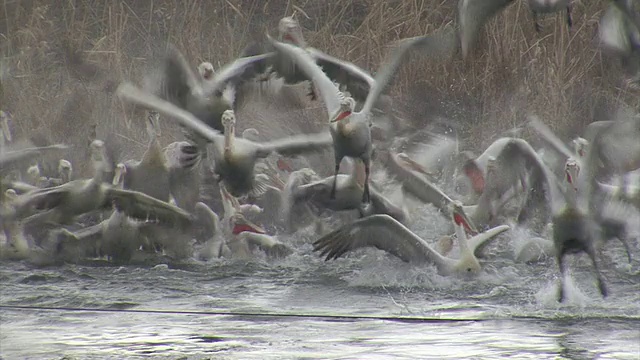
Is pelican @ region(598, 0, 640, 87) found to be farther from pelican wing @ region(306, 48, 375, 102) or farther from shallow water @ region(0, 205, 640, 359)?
pelican wing @ region(306, 48, 375, 102)

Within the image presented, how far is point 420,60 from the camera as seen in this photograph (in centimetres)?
801

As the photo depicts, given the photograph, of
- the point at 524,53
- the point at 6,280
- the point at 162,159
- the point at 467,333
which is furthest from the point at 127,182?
the point at 467,333

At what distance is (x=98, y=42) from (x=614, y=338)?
4823 millimetres

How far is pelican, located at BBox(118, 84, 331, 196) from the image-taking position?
24.2 feet

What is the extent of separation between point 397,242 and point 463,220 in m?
0.51

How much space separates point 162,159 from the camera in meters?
8.15

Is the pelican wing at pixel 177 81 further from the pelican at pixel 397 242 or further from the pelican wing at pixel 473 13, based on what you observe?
the pelican at pixel 397 242

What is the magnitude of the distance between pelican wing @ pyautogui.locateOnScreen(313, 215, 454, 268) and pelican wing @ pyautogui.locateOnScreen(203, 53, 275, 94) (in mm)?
1433

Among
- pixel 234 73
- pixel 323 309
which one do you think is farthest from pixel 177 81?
pixel 323 309

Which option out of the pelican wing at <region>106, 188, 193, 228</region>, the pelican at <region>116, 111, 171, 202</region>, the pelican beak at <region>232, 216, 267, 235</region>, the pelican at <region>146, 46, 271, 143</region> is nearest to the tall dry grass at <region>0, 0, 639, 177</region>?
the pelican at <region>146, 46, 271, 143</region>

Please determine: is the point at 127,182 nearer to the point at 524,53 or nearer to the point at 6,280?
the point at 6,280

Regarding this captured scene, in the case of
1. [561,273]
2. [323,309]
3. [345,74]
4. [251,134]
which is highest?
[345,74]

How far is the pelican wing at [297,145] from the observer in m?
7.50

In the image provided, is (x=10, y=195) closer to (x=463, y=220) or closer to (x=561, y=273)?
(x=463, y=220)
